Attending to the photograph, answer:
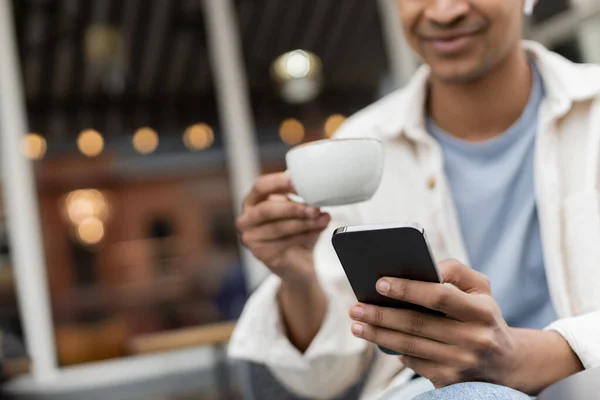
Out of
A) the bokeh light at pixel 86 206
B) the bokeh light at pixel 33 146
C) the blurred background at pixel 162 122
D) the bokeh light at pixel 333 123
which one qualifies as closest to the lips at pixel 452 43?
the blurred background at pixel 162 122

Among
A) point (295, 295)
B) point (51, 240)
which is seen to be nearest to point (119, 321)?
point (51, 240)

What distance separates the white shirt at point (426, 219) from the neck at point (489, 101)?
0.16 ft

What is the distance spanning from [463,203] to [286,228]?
1.16 ft

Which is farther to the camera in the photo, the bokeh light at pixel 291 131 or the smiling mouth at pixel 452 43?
the bokeh light at pixel 291 131

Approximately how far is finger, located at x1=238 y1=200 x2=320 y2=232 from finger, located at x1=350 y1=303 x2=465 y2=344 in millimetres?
251

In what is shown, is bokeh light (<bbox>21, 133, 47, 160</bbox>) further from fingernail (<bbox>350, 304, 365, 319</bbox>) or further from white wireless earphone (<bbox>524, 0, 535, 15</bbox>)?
fingernail (<bbox>350, 304, 365, 319</bbox>)

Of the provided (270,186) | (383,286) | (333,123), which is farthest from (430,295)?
(333,123)

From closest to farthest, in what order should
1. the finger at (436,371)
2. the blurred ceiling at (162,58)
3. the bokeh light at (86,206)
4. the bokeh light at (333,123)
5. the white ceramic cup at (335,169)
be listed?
1. the finger at (436,371)
2. the white ceramic cup at (335,169)
3. the blurred ceiling at (162,58)
4. the bokeh light at (333,123)
5. the bokeh light at (86,206)

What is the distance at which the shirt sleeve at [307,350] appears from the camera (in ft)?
3.73

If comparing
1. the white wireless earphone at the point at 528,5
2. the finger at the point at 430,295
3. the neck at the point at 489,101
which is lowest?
the finger at the point at 430,295

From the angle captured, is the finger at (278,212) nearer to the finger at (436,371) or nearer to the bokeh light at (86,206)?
the finger at (436,371)

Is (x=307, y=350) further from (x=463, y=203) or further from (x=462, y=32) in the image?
(x=462, y=32)

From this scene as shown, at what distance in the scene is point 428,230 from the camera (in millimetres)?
1164

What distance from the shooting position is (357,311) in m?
0.75
